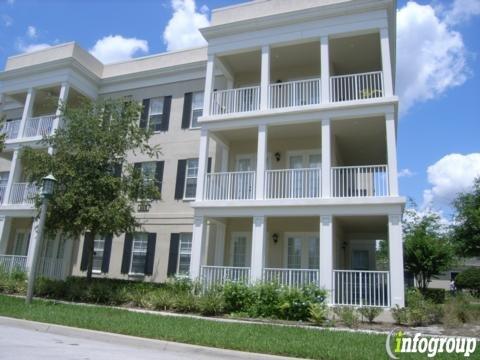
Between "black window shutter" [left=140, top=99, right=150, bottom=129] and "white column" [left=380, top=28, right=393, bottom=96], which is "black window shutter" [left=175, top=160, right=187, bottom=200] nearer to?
"black window shutter" [left=140, top=99, right=150, bottom=129]

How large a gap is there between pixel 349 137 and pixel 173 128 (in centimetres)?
816

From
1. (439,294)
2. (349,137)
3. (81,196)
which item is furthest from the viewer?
(439,294)

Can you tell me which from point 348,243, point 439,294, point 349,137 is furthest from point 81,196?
point 439,294

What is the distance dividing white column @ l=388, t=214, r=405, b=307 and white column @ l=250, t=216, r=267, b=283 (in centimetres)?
407

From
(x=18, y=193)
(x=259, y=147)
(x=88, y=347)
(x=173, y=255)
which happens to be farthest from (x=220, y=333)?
(x=18, y=193)

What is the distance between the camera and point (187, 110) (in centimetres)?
1966

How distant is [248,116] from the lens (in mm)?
15680

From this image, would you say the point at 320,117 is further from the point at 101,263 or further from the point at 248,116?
the point at 101,263

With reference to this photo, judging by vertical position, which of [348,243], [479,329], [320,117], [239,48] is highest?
[239,48]

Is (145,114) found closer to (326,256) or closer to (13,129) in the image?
(13,129)

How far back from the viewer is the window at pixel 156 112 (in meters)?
20.3

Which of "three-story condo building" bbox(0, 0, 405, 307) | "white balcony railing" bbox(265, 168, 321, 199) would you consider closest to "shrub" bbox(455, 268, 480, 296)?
"three-story condo building" bbox(0, 0, 405, 307)

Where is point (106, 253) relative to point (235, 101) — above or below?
below

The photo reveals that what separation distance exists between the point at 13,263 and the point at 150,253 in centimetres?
644
